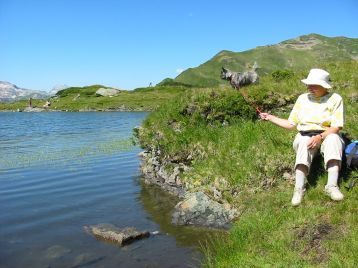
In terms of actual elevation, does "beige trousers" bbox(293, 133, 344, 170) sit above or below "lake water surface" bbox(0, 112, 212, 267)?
above

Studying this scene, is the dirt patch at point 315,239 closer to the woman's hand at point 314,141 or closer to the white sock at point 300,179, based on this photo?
the white sock at point 300,179

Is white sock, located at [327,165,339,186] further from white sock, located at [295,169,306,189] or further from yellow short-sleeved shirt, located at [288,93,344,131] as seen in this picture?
yellow short-sleeved shirt, located at [288,93,344,131]

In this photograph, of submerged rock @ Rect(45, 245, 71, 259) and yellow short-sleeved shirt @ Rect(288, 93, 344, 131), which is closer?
yellow short-sleeved shirt @ Rect(288, 93, 344, 131)

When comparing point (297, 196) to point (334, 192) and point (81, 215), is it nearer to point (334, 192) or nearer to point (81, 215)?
point (334, 192)

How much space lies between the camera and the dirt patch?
23.6 ft

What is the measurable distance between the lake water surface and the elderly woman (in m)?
3.07

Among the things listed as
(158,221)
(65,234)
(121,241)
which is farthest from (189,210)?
(65,234)

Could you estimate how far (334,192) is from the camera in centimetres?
866

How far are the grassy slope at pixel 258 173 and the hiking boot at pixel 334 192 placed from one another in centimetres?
12

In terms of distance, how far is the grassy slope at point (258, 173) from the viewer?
759 centimetres

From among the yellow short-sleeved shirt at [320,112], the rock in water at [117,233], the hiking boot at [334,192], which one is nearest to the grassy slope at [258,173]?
the hiking boot at [334,192]

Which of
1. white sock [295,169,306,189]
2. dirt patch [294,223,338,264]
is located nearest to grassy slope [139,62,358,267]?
dirt patch [294,223,338,264]

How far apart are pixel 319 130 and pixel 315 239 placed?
2.82m

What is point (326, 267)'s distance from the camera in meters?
6.75
